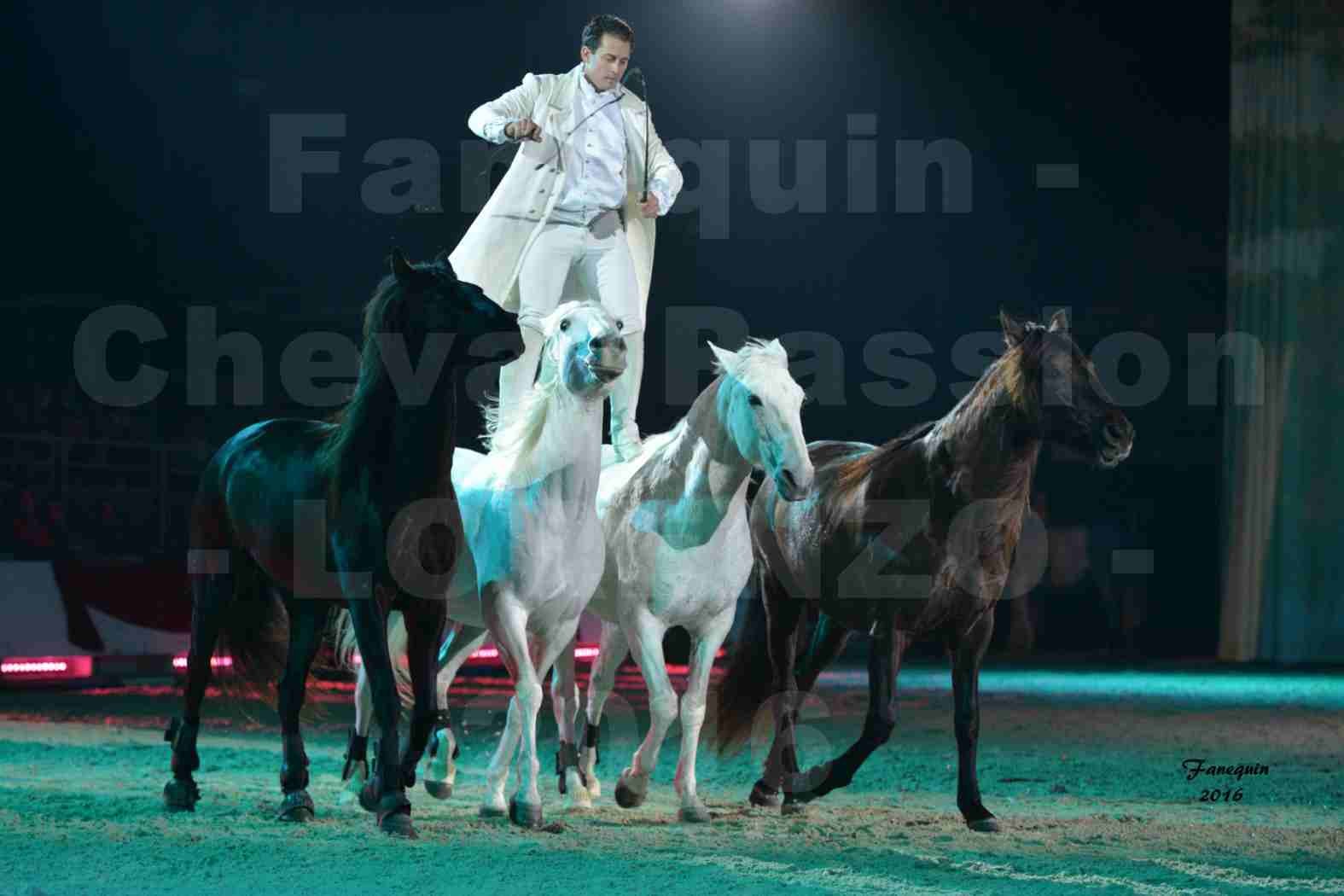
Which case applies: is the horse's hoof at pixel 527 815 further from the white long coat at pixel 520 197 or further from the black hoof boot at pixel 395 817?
the white long coat at pixel 520 197

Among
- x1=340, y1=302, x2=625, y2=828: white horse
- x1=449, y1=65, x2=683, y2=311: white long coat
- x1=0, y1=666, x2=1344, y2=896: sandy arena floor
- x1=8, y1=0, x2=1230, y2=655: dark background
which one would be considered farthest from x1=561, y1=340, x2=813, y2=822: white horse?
x1=8, y1=0, x2=1230, y2=655: dark background

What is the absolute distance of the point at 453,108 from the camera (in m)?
12.5

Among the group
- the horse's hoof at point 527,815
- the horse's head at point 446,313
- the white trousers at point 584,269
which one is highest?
the white trousers at point 584,269

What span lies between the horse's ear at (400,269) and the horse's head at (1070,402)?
6.62 feet

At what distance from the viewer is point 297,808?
550 centimetres

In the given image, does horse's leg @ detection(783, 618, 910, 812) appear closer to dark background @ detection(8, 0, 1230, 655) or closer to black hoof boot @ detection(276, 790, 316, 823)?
black hoof boot @ detection(276, 790, 316, 823)

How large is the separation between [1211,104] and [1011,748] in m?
8.52

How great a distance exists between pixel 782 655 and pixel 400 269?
7.36 feet

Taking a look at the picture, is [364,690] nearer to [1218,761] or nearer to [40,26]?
[1218,761]

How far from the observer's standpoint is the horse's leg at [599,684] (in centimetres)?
634

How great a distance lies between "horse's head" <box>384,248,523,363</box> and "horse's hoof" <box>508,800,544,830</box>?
4.67 ft

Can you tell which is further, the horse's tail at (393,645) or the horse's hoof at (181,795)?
the horse's tail at (393,645)

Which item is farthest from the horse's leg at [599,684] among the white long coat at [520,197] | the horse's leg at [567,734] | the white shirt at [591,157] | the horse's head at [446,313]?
the white shirt at [591,157]

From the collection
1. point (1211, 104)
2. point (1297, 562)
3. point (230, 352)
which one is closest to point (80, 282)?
point (230, 352)
